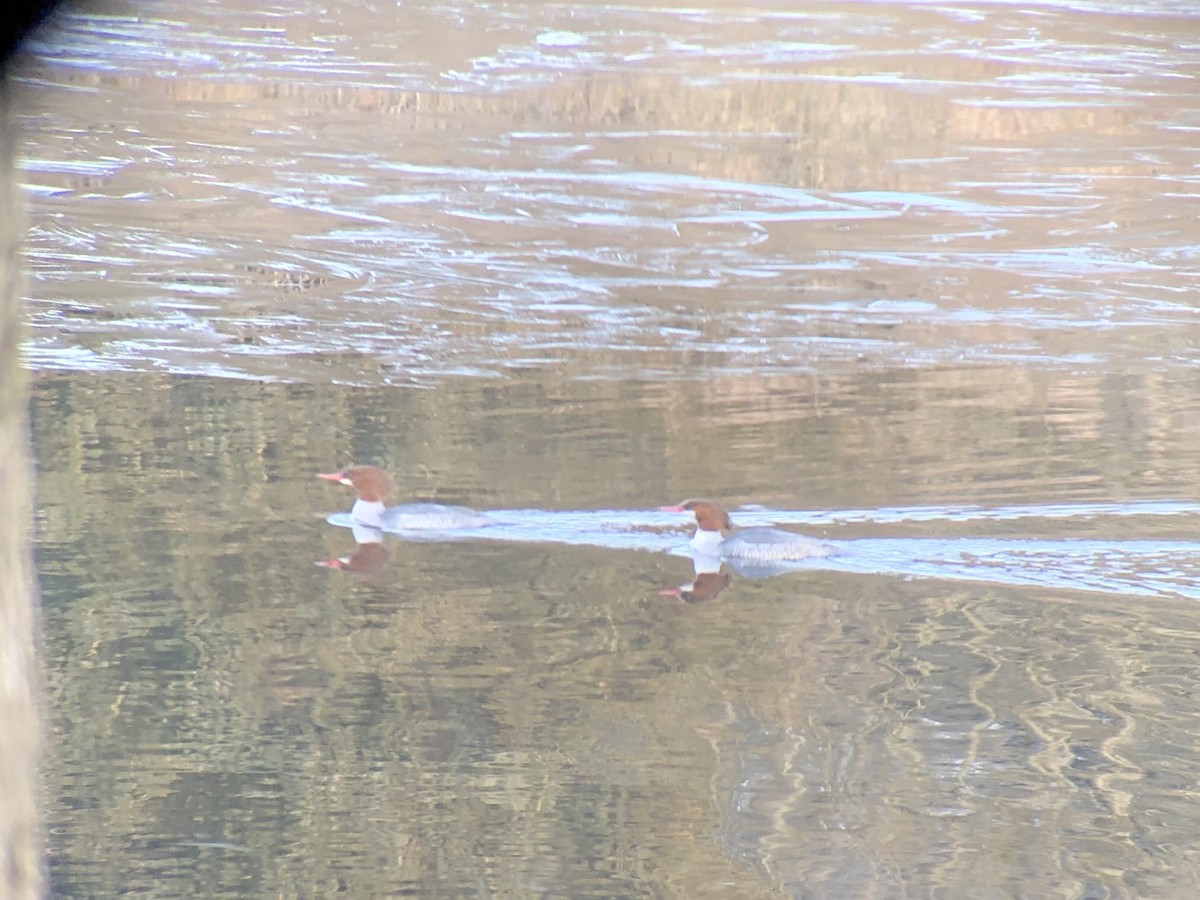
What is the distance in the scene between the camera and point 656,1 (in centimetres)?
1702

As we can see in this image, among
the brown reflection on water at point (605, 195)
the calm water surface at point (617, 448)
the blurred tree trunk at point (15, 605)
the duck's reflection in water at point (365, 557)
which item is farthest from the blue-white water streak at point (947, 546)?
the blurred tree trunk at point (15, 605)

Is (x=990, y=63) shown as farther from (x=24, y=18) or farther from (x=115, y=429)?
(x=24, y=18)

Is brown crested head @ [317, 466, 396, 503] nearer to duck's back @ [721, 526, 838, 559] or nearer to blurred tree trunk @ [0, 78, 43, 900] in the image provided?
duck's back @ [721, 526, 838, 559]

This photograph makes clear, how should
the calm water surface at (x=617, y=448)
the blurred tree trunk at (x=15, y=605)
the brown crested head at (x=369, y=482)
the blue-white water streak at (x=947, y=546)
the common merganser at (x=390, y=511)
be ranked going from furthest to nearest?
1. the brown crested head at (x=369, y=482)
2. the common merganser at (x=390, y=511)
3. the blue-white water streak at (x=947, y=546)
4. the calm water surface at (x=617, y=448)
5. the blurred tree trunk at (x=15, y=605)

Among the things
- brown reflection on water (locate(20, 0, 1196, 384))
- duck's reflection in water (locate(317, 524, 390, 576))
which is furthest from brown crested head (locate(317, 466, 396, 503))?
brown reflection on water (locate(20, 0, 1196, 384))

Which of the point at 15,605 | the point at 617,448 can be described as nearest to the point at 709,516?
the point at 617,448

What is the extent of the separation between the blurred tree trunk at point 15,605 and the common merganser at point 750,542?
4796mm

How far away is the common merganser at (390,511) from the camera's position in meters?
7.32

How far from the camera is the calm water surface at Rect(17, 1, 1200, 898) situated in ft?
16.5

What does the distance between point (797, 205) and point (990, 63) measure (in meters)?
3.90

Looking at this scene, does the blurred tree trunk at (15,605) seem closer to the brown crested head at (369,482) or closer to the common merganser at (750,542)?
the common merganser at (750,542)

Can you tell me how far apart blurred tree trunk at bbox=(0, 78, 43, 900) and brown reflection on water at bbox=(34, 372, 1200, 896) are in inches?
96.6

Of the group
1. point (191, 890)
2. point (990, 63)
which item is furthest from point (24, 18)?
→ point (990, 63)

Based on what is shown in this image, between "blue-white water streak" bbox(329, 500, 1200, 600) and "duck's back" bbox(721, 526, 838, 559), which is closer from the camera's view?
"blue-white water streak" bbox(329, 500, 1200, 600)
